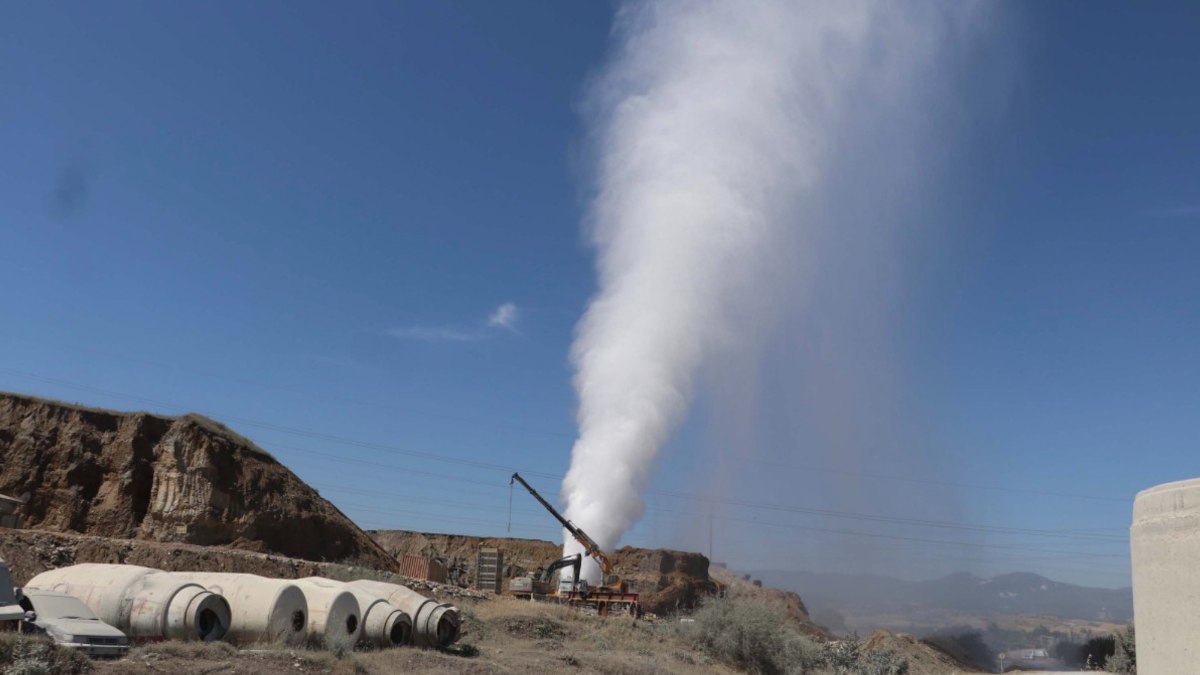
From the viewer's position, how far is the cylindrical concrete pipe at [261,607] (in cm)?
2080

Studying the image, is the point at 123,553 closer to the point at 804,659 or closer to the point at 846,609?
the point at 804,659

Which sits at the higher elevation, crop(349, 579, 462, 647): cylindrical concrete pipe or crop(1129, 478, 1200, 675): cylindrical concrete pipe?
crop(1129, 478, 1200, 675): cylindrical concrete pipe

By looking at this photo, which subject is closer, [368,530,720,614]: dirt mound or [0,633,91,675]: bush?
[0,633,91,675]: bush

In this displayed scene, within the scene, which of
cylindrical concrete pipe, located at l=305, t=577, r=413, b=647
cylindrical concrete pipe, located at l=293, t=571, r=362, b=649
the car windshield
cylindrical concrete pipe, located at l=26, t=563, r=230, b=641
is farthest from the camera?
cylindrical concrete pipe, located at l=305, t=577, r=413, b=647

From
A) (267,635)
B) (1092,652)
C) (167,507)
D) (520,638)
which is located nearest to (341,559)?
(167,507)

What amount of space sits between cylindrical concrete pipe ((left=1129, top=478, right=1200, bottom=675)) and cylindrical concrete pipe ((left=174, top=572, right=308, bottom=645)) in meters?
→ 19.7

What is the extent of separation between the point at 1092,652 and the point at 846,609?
4884 inches

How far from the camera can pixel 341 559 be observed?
45875mm

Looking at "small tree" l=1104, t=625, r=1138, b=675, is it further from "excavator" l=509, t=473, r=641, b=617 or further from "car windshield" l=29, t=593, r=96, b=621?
"car windshield" l=29, t=593, r=96, b=621

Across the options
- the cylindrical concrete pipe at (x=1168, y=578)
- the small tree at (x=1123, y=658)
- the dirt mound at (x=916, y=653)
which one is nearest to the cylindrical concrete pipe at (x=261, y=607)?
the cylindrical concrete pipe at (x=1168, y=578)

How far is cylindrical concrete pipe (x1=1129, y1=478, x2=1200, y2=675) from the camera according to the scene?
15.5 feet

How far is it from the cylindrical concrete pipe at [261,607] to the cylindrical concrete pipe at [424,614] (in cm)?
363

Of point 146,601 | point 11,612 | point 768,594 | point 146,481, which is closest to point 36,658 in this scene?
point 11,612

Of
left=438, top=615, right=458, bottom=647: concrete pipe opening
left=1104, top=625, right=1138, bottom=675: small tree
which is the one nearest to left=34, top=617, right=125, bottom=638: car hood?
left=438, top=615, right=458, bottom=647: concrete pipe opening
